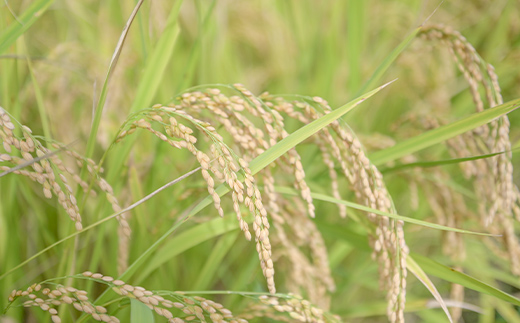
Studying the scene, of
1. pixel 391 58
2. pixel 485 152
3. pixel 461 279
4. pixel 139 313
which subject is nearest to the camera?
pixel 139 313

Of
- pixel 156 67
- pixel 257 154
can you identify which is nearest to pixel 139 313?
pixel 257 154

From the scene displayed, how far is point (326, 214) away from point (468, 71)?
2.56ft

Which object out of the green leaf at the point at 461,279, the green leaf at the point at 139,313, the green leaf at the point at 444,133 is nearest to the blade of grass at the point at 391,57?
the green leaf at the point at 444,133

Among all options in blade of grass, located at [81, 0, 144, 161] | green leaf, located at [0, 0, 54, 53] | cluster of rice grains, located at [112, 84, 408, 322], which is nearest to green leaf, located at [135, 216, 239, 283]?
cluster of rice grains, located at [112, 84, 408, 322]

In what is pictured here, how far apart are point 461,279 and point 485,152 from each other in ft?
1.26

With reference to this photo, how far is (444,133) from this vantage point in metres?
0.97

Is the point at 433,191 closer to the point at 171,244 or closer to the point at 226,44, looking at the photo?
the point at 171,244

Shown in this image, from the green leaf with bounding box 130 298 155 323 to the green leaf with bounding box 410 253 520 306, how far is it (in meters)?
0.63

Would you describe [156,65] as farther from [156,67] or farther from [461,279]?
[461,279]

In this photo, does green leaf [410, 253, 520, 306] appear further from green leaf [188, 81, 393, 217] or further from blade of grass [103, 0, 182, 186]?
blade of grass [103, 0, 182, 186]

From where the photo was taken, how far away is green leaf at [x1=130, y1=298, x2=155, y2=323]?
75cm

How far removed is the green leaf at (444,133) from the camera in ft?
2.89

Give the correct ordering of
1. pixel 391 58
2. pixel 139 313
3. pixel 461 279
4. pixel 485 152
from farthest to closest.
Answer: pixel 485 152, pixel 391 58, pixel 461 279, pixel 139 313

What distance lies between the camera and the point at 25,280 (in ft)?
4.32
